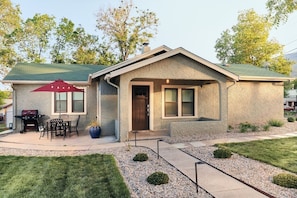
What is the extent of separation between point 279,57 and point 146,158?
105 ft

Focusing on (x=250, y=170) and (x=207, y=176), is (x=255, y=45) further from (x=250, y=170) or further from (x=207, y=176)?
(x=207, y=176)

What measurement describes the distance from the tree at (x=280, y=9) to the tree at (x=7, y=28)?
2655cm

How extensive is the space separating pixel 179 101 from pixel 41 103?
7.74 m

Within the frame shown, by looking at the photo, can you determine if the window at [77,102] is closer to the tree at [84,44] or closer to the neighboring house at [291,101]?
the tree at [84,44]

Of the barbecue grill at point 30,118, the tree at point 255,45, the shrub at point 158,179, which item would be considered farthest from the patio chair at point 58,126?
the tree at point 255,45

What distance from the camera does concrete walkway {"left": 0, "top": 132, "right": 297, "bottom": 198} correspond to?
4.41 m

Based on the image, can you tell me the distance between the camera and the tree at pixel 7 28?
24406 millimetres

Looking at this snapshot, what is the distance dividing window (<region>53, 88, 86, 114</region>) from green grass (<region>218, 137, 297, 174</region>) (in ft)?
26.2

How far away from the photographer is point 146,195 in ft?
14.1

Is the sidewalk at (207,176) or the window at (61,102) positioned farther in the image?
the window at (61,102)

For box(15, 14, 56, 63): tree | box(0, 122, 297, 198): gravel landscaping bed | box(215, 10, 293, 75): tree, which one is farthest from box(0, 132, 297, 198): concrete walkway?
box(215, 10, 293, 75): tree

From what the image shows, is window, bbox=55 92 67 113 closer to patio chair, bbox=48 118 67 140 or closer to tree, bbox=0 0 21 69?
patio chair, bbox=48 118 67 140

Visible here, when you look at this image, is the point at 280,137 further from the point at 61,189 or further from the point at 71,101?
the point at 71,101

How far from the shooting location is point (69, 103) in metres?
12.3
